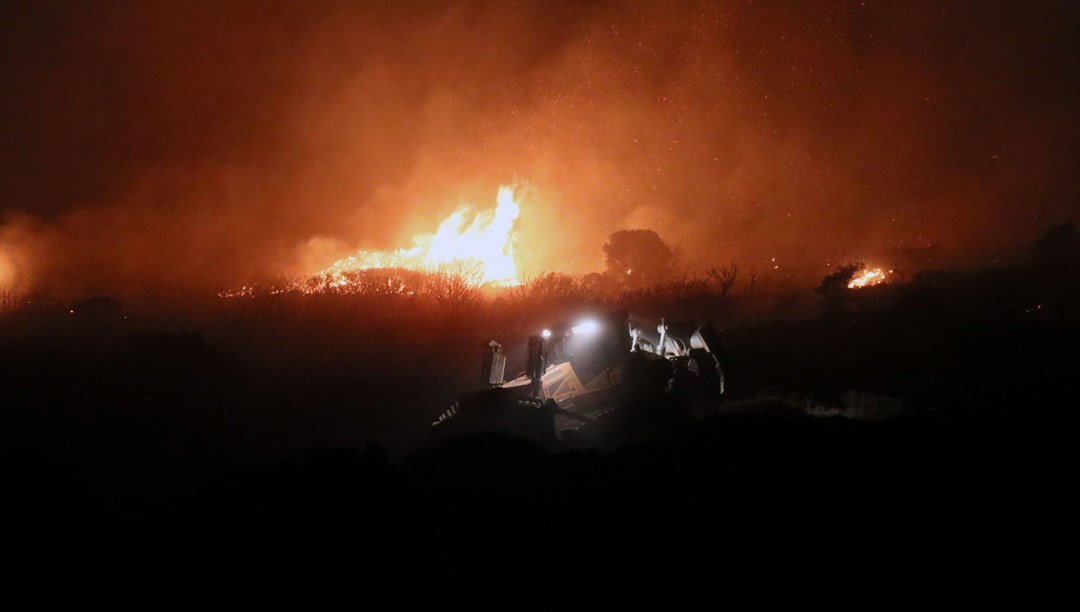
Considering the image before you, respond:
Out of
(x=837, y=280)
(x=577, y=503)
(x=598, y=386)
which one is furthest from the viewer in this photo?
(x=837, y=280)

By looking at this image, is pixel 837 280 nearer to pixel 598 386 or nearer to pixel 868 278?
pixel 868 278

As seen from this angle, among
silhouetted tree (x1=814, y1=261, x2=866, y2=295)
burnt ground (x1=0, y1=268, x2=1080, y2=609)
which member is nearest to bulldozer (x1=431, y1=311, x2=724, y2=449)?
burnt ground (x1=0, y1=268, x2=1080, y2=609)

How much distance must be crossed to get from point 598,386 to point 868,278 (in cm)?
3835

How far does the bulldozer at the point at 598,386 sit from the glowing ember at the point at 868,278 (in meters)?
31.4

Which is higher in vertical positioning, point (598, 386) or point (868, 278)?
point (868, 278)

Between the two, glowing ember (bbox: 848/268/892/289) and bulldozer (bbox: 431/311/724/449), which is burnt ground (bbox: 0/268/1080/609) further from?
glowing ember (bbox: 848/268/892/289)

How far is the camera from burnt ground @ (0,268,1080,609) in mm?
10039

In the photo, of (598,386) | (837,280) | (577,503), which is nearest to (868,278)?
(837,280)

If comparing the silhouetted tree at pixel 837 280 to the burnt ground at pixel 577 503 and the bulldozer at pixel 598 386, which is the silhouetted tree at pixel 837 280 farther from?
the bulldozer at pixel 598 386

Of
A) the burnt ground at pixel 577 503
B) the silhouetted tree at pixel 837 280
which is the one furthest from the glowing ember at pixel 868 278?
the burnt ground at pixel 577 503

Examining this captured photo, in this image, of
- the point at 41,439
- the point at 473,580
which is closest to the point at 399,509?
the point at 473,580

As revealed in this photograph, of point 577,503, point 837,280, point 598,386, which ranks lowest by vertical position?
point 577,503

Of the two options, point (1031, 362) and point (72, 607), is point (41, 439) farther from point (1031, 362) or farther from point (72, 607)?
point (1031, 362)

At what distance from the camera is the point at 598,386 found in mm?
21016
